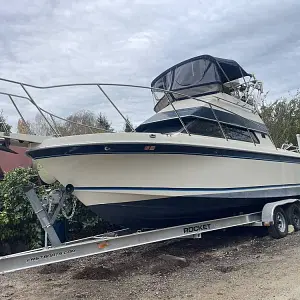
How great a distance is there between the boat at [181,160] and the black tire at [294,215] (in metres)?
0.27

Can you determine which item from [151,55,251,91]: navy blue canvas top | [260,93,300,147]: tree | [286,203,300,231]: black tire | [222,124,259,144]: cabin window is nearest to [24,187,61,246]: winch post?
[222,124,259,144]: cabin window

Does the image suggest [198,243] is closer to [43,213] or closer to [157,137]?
[157,137]

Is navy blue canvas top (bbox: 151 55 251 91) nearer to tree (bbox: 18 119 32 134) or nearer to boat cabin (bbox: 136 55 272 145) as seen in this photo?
boat cabin (bbox: 136 55 272 145)

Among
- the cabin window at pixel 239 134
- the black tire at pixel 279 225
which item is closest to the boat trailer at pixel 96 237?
the black tire at pixel 279 225

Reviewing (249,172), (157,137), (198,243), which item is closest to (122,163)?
(157,137)

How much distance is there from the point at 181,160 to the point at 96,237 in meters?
1.49

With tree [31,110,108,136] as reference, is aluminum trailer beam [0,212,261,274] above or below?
below

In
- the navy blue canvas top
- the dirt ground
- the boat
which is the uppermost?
the navy blue canvas top

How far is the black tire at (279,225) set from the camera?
643cm

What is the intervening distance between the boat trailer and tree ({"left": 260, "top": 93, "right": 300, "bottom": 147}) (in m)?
10.9

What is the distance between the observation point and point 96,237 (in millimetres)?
5039

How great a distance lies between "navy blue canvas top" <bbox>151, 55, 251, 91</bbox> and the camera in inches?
266

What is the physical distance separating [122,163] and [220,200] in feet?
5.70

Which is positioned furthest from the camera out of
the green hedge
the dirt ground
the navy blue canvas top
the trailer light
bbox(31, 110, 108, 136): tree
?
the navy blue canvas top
